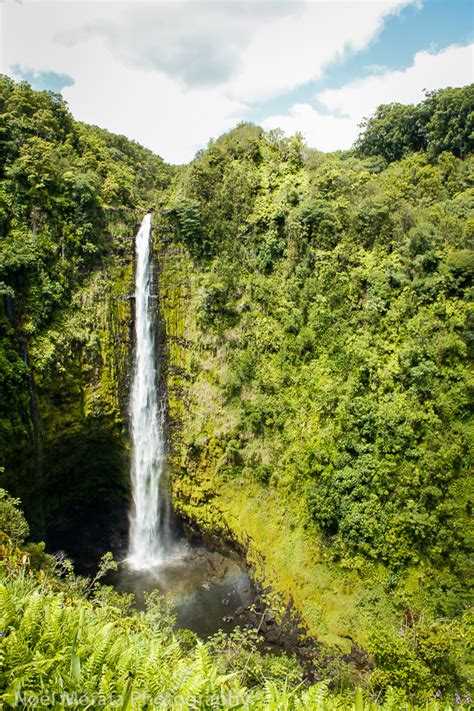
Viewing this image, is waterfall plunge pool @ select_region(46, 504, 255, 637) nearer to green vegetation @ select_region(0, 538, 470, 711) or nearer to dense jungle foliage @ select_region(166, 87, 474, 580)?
dense jungle foliage @ select_region(166, 87, 474, 580)

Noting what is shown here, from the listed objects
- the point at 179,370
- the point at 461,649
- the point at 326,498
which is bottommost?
the point at 461,649

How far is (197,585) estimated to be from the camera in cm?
1486

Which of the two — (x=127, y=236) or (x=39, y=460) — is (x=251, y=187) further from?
(x=39, y=460)

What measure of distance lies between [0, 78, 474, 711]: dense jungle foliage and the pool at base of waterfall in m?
1.27

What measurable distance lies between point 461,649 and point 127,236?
19072 mm

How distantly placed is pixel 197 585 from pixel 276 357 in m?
9.08

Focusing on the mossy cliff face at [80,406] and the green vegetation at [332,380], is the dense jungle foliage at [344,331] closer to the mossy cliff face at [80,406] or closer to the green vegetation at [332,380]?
the green vegetation at [332,380]

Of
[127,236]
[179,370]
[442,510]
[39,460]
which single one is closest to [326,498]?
[442,510]

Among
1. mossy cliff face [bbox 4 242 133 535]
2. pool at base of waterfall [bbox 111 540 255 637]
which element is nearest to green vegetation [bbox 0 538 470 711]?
pool at base of waterfall [bbox 111 540 255 637]

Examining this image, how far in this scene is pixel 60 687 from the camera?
252cm

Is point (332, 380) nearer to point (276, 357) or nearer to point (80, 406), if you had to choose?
point (276, 357)

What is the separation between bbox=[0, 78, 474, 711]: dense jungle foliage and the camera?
11766 mm

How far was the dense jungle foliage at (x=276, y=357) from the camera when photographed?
11.8 m

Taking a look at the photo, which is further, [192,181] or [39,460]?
[192,181]
